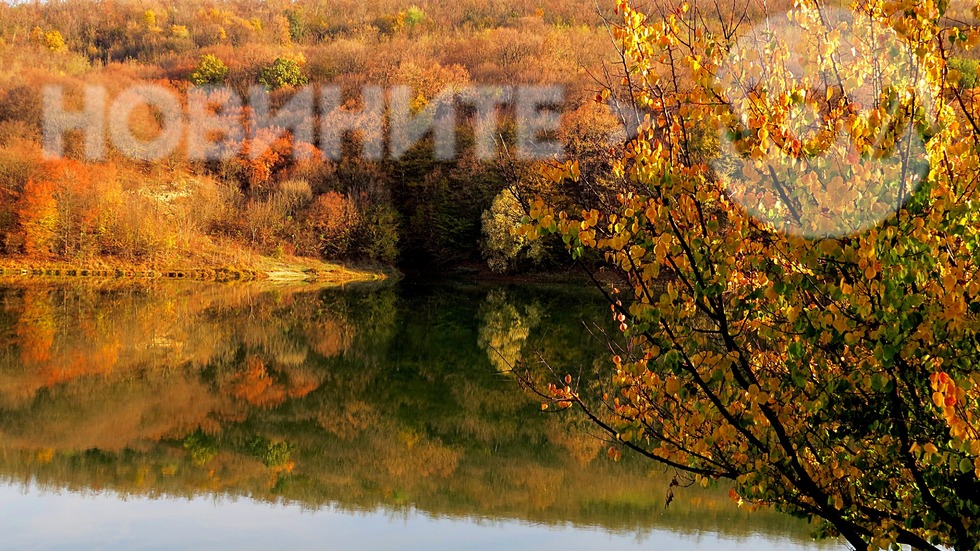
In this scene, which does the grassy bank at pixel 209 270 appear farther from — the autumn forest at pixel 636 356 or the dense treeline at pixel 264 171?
the autumn forest at pixel 636 356

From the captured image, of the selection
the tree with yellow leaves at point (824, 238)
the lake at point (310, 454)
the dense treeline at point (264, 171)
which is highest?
the dense treeline at point (264, 171)

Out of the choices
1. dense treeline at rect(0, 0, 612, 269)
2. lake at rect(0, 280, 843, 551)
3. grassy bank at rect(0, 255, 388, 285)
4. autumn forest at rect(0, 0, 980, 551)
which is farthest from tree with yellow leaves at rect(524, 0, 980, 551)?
grassy bank at rect(0, 255, 388, 285)

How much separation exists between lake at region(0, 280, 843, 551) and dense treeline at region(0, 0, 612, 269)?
804 centimetres

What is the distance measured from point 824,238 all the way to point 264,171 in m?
67.9

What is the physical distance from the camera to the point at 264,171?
68.7m

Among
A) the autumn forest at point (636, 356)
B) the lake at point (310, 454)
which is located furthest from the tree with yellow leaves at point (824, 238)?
the lake at point (310, 454)

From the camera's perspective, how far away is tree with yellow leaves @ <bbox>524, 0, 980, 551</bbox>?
377cm

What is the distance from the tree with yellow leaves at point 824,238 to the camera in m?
3.77

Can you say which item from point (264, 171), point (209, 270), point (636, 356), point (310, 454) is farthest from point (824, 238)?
point (264, 171)

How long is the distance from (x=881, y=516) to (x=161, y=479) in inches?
413

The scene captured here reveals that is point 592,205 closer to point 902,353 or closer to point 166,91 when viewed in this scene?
point 902,353

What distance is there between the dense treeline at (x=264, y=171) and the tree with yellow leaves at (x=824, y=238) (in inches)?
590

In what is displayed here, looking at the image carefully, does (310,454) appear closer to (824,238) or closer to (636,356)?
(636,356)

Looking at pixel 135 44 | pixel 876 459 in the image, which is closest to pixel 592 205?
pixel 876 459
